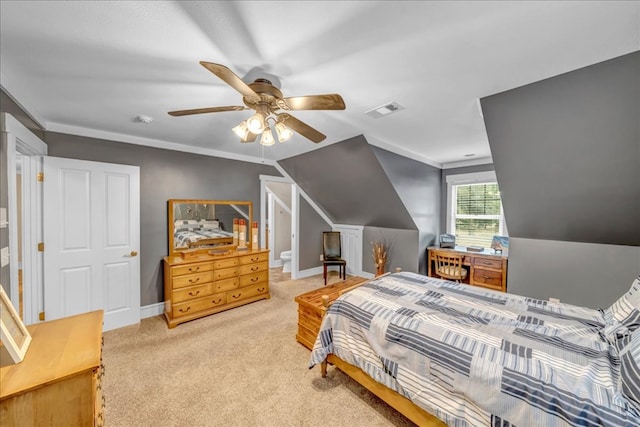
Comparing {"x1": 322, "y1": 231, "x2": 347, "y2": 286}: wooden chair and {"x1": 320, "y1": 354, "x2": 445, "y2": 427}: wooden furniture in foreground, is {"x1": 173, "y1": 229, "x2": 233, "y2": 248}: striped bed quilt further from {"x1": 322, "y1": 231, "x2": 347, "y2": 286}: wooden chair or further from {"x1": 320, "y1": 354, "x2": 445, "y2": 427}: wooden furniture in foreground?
{"x1": 320, "y1": 354, "x2": 445, "y2": 427}: wooden furniture in foreground

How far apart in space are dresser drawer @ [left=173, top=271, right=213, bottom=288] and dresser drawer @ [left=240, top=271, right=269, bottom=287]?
47 cm

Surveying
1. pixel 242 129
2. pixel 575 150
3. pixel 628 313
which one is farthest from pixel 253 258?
pixel 575 150

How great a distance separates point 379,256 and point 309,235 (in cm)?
147

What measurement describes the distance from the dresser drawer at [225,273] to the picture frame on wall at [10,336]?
2.14 meters

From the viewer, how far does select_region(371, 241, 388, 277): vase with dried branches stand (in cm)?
442

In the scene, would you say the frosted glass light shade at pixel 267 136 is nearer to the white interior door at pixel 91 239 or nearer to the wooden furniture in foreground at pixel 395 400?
the wooden furniture in foreground at pixel 395 400

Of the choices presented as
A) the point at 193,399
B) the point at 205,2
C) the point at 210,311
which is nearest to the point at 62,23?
the point at 205,2

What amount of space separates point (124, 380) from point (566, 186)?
4.26 meters

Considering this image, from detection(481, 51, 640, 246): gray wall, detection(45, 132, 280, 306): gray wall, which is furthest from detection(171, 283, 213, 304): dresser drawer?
detection(481, 51, 640, 246): gray wall

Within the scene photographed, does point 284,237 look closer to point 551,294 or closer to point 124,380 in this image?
point 124,380

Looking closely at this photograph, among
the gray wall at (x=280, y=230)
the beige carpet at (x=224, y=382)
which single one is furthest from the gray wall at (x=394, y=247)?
the beige carpet at (x=224, y=382)

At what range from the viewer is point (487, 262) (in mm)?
3535

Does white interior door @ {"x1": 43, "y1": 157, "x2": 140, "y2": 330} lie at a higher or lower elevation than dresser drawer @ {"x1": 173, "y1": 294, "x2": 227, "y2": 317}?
higher

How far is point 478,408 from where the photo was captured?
1225 mm
